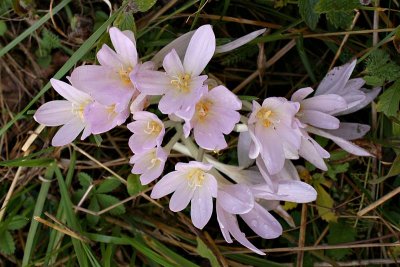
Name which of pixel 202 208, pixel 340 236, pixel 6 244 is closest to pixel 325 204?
pixel 340 236

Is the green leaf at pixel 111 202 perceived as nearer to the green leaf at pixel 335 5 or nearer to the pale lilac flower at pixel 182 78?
the pale lilac flower at pixel 182 78

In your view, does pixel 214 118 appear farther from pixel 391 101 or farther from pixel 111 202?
pixel 111 202

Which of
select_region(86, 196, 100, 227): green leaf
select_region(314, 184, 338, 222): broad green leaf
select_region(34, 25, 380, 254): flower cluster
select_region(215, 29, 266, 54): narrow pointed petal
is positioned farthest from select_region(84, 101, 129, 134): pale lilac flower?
select_region(314, 184, 338, 222): broad green leaf

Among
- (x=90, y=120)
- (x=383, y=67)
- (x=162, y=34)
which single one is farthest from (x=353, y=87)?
(x=90, y=120)

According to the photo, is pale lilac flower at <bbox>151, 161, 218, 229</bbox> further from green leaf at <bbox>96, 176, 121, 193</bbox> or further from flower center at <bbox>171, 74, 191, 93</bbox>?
green leaf at <bbox>96, 176, 121, 193</bbox>

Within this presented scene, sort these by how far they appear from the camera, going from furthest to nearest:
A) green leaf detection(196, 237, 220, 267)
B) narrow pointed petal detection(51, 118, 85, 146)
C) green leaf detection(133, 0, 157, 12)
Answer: green leaf detection(196, 237, 220, 267), narrow pointed petal detection(51, 118, 85, 146), green leaf detection(133, 0, 157, 12)

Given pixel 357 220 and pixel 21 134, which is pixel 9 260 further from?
pixel 357 220

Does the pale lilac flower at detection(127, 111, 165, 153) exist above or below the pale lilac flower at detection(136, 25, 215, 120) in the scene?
below
